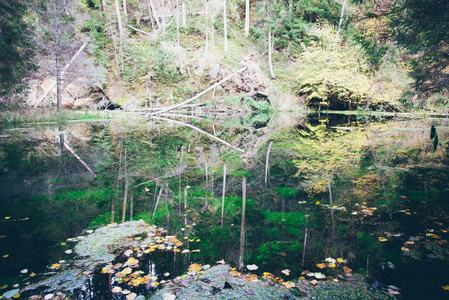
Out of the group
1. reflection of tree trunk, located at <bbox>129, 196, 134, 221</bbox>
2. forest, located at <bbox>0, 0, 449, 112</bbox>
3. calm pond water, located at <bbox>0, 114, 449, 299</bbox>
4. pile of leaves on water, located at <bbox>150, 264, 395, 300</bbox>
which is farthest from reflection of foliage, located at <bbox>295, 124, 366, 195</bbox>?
forest, located at <bbox>0, 0, 449, 112</bbox>

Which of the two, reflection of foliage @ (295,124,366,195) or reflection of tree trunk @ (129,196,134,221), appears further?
reflection of foliage @ (295,124,366,195)

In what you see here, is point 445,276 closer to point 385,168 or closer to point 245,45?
point 385,168

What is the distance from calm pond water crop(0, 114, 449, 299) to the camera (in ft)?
8.01

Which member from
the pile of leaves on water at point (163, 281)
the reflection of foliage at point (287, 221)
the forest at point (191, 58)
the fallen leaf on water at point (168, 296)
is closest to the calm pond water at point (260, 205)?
the reflection of foliage at point (287, 221)

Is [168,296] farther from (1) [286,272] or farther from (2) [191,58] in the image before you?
(2) [191,58]

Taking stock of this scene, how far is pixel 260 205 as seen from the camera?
3.88m

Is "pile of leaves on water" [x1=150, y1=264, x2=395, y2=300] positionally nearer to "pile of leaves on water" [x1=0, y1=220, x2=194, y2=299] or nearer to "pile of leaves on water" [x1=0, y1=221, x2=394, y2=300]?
"pile of leaves on water" [x1=0, y1=221, x2=394, y2=300]

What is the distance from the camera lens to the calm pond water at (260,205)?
2441mm

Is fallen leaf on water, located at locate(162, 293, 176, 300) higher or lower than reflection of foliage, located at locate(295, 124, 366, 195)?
lower

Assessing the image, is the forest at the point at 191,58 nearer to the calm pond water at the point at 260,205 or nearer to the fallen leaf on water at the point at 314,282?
the calm pond water at the point at 260,205

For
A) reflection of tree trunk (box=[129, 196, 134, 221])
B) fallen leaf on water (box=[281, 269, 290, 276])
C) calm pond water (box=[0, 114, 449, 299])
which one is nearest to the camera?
fallen leaf on water (box=[281, 269, 290, 276])

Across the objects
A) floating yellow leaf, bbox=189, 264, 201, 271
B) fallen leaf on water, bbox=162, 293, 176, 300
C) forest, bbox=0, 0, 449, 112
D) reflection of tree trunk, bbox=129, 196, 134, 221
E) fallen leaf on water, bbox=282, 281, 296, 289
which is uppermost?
forest, bbox=0, 0, 449, 112

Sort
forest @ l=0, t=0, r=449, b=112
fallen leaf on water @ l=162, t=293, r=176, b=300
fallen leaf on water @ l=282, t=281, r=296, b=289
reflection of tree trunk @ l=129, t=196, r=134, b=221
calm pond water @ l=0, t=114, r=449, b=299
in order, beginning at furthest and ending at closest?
forest @ l=0, t=0, r=449, b=112 → reflection of tree trunk @ l=129, t=196, r=134, b=221 → calm pond water @ l=0, t=114, r=449, b=299 → fallen leaf on water @ l=282, t=281, r=296, b=289 → fallen leaf on water @ l=162, t=293, r=176, b=300

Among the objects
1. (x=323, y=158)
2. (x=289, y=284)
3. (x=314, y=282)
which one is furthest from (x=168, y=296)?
(x=323, y=158)
